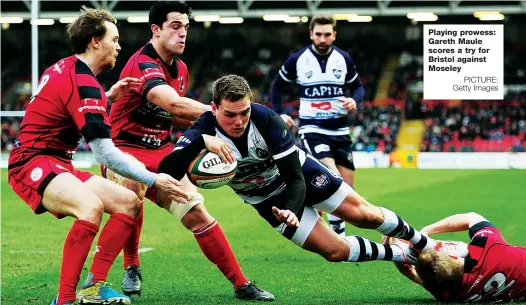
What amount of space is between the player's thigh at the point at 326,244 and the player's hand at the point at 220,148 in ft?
3.32

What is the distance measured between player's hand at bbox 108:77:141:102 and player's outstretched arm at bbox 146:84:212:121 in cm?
13

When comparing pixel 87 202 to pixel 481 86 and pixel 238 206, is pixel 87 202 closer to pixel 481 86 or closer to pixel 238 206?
pixel 481 86

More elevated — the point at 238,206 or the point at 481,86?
the point at 481,86

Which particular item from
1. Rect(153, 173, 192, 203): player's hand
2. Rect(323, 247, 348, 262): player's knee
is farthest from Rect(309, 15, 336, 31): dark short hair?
Rect(153, 173, 192, 203): player's hand

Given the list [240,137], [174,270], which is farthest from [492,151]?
[240,137]

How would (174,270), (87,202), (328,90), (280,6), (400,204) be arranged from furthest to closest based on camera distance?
(280,6) → (400,204) → (328,90) → (174,270) → (87,202)

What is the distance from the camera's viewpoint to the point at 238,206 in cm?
1719

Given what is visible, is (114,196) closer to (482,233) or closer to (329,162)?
(482,233)

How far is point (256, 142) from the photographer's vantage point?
6582mm

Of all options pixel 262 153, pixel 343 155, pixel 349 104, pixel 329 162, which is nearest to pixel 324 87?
pixel 349 104

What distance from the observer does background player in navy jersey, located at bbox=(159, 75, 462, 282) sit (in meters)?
6.36

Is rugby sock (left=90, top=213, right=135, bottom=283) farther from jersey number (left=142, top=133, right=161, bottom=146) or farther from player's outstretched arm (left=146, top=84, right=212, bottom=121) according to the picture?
jersey number (left=142, top=133, right=161, bottom=146)

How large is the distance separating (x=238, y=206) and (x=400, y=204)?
300 cm
